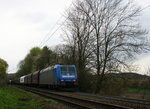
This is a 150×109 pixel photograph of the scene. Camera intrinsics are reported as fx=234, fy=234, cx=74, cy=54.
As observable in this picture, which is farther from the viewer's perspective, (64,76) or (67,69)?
(67,69)

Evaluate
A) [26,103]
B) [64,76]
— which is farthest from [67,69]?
[26,103]

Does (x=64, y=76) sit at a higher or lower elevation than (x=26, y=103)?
higher

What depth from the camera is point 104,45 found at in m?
27.4

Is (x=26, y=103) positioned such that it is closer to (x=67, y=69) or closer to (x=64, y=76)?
(x=64, y=76)

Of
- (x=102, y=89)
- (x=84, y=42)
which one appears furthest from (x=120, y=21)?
(x=102, y=89)

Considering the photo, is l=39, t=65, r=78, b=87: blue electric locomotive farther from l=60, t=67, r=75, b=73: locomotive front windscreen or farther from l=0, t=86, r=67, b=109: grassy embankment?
l=0, t=86, r=67, b=109: grassy embankment

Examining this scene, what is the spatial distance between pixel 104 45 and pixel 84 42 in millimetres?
4272

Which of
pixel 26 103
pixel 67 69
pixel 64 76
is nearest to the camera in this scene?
pixel 26 103

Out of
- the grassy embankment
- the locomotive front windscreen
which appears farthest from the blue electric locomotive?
the grassy embankment

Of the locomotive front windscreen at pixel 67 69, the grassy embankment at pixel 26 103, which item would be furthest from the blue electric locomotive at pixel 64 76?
the grassy embankment at pixel 26 103

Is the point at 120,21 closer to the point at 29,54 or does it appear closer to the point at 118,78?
the point at 118,78

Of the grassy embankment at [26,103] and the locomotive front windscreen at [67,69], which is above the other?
the locomotive front windscreen at [67,69]

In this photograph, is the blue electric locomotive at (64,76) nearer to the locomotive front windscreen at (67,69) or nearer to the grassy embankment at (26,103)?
the locomotive front windscreen at (67,69)

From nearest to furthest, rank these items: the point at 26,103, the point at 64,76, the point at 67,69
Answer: the point at 26,103
the point at 64,76
the point at 67,69
